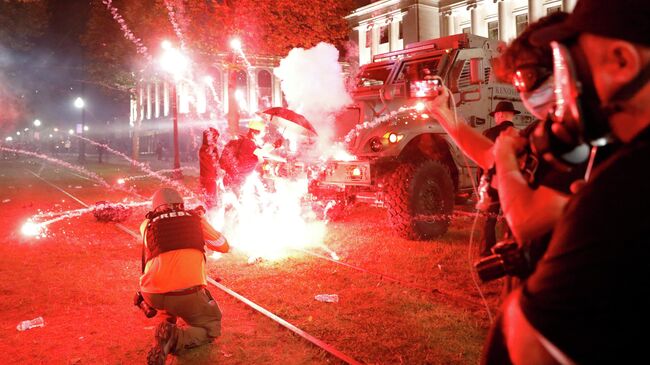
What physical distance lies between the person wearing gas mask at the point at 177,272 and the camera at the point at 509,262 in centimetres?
342

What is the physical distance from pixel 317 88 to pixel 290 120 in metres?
1.25

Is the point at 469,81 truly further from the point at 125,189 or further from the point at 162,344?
the point at 125,189

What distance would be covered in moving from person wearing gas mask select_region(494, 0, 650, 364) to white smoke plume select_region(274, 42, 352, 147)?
9.12 metres

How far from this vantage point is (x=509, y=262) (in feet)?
5.83

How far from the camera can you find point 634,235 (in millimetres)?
1144

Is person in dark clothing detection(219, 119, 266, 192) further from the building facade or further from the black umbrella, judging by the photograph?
the building facade

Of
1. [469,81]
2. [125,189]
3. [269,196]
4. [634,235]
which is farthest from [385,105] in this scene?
[125,189]

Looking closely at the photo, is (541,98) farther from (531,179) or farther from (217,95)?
(217,95)

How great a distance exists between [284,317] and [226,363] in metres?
1.11

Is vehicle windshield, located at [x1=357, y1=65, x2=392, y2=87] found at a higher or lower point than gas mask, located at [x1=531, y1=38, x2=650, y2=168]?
higher

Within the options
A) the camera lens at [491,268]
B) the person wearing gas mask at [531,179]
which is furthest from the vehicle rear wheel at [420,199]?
Result: the camera lens at [491,268]

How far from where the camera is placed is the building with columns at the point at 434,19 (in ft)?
105

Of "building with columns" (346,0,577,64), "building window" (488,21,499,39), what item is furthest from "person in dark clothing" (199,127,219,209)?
"building window" (488,21,499,39)

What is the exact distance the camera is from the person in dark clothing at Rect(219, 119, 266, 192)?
1002 centimetres
